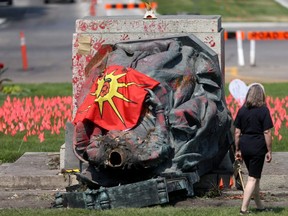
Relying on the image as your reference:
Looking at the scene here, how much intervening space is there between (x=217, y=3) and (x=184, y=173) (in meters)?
46.1

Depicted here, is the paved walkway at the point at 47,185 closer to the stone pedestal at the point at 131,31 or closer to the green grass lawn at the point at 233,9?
the stone pedestal at the point at 131,31

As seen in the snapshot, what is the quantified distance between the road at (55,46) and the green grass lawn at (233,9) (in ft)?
8.55

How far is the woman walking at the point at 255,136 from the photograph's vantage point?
32.2 ft

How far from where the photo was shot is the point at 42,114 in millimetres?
16891

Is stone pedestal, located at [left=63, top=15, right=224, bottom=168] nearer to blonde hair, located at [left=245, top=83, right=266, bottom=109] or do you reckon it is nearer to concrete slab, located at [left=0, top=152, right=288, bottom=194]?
concrete slab, located at [left=0, top=152, right=288, bottom=194]

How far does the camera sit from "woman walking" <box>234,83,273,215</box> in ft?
32.2

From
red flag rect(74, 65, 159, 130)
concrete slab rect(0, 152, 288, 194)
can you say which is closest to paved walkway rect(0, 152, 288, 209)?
concrete slab rect(0, 152, 288, 194)

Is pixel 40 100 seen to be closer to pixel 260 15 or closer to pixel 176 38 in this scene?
pixel 176 38

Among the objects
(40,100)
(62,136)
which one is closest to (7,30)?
(40,100)

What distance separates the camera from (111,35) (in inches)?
467

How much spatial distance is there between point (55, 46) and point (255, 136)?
1091 inches

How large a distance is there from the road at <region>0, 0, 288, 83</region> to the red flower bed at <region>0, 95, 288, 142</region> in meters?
7.99

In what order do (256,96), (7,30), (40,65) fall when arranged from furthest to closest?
(7,30)
(40,65)
(256,96)

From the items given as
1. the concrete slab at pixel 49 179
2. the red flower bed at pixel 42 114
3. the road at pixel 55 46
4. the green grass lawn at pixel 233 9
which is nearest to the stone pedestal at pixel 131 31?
the concrete slab at pixel 49 179
